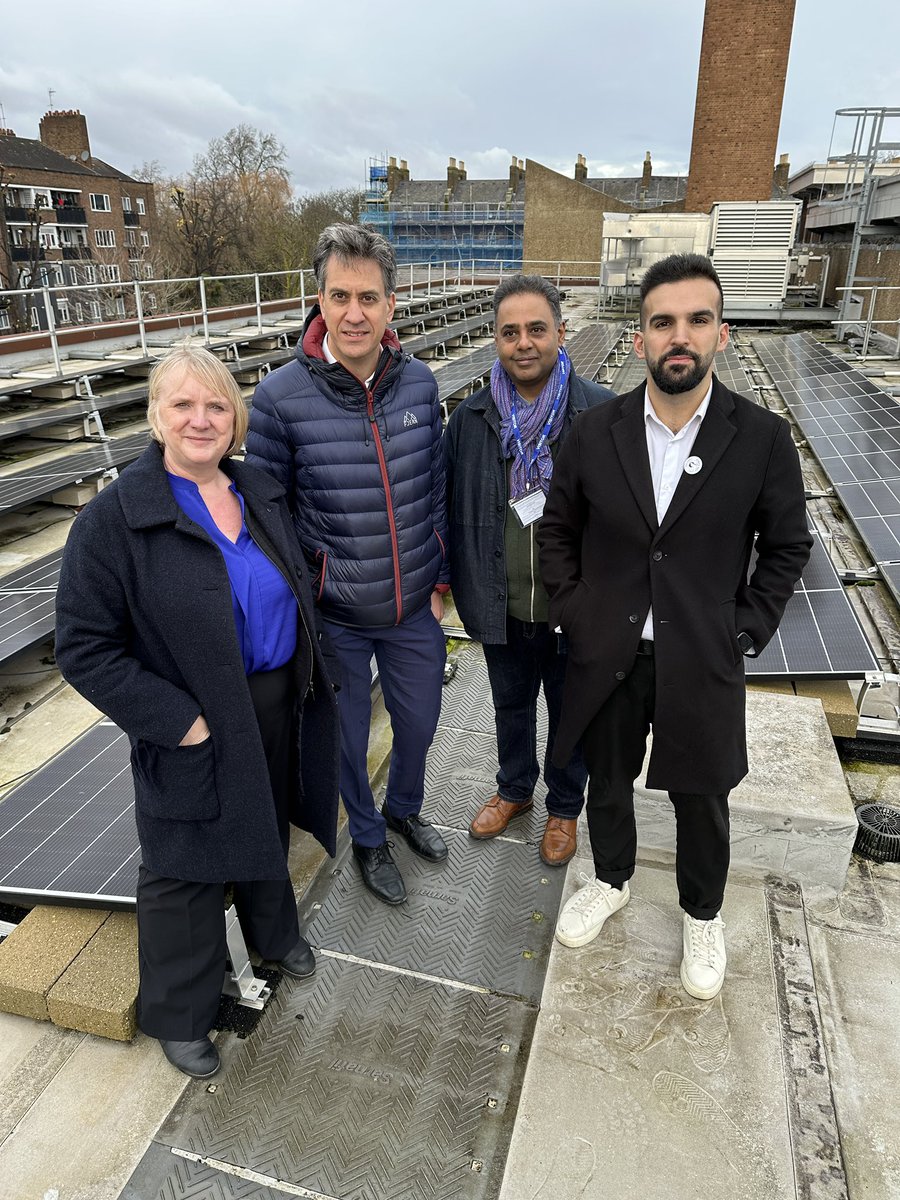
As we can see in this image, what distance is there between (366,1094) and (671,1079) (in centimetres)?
80

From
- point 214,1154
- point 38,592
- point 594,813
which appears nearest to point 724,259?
point 38,592

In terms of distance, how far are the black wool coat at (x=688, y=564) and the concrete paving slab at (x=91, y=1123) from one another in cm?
157

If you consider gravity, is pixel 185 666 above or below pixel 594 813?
above

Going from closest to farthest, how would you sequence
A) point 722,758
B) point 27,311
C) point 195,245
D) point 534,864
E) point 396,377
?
1. point 722,758
2. point 396,377
3. point 534,864
4. point 27,311
5. point 195,245

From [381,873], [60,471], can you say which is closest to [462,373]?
[60,471]

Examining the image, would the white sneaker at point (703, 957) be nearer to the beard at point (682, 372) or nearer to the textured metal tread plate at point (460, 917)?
the textured metal tread plate at point (460, 917)

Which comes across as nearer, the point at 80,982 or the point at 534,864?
the point at 80,982

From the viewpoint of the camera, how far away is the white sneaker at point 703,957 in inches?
85.7

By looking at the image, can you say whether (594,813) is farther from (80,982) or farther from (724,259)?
(724,259)

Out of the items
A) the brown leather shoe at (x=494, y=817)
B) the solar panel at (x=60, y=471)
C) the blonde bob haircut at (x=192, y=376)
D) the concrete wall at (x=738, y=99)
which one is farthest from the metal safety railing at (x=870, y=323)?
the blonde bob haircut at (x=192, y=376)

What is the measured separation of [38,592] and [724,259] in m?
17.8

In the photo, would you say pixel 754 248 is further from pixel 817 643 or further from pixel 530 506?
pixel 530 506

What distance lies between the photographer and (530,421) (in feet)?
8.06

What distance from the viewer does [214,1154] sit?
1.88m
